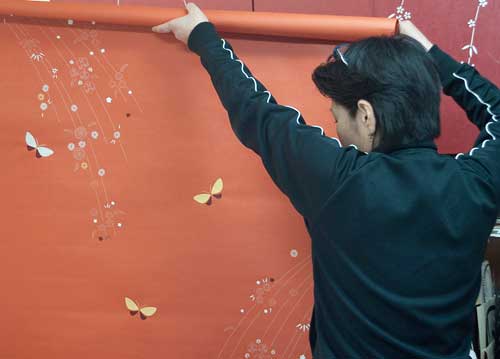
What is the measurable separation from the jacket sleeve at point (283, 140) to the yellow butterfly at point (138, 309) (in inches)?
22.3

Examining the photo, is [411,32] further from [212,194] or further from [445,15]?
[212,194]

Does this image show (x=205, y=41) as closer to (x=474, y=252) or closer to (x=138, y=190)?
(x=138, y=190)

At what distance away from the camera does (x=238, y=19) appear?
1.30m

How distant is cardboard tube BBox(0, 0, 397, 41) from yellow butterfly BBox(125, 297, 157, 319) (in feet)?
2.14

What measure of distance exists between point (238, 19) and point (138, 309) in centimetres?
72

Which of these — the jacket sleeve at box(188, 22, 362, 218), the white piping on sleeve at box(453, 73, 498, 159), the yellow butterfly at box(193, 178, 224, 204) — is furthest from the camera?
the yellow butterfly at box(193, 178, 224, 204)

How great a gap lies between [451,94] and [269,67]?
0.41m

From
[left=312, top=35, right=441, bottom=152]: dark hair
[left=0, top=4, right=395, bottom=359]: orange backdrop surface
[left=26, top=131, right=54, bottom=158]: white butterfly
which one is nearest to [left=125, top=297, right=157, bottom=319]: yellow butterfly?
[left=0, top=4, right=395, bottom=359]: orange backdrop surface

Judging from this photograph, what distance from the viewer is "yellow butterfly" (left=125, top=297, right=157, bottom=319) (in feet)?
4.70

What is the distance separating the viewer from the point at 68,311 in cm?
144

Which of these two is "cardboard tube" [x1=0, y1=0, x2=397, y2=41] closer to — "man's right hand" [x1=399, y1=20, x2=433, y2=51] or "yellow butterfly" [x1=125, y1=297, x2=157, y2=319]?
"man's right hand" [x1=399, y1=20, x2=433, y2=51]

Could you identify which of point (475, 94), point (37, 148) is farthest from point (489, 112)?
point (37, 148)

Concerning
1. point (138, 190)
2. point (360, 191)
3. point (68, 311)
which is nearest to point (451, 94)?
point (360, 191)

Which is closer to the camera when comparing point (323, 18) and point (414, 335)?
point (414, 335)
